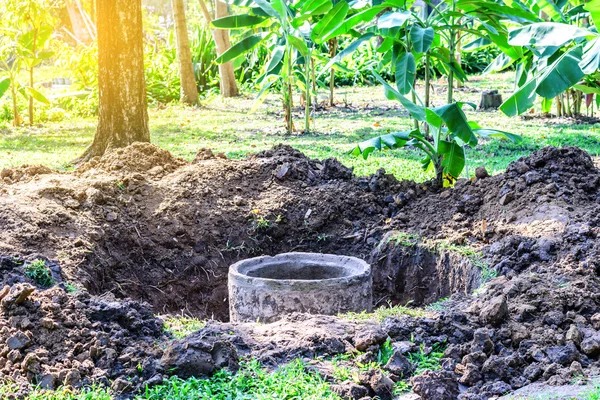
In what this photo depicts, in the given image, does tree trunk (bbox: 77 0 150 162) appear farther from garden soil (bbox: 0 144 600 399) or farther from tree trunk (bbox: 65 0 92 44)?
tree trunk (bbox: 65 0 92 44)

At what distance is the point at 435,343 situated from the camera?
173 inches

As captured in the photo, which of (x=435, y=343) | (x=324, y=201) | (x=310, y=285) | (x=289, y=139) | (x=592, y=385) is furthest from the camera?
(x=289, y=139)

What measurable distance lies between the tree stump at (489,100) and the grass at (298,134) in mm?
706

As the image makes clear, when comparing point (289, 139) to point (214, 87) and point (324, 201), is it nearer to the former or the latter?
point (324, 201)

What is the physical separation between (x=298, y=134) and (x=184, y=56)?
4.66m

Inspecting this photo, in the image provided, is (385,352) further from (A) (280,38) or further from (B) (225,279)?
(A) (280,38)

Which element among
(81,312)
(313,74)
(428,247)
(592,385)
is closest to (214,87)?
(313,74)

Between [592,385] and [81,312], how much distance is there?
279 cm

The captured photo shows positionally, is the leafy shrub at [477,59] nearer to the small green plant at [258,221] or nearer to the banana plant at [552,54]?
the banana plant at [552,54]

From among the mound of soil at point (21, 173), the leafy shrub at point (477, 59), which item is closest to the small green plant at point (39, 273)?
the mound of soil at point (21, 173)

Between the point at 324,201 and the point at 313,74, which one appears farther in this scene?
the point at 313,74

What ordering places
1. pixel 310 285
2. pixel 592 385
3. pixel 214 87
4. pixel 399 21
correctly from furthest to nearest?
pixel 214 87 → pixel 399 21 → pixel 310 285 → pixel 592 385

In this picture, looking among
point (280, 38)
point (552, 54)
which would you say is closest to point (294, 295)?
point (552, 54)

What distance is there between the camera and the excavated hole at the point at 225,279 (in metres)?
6.20
